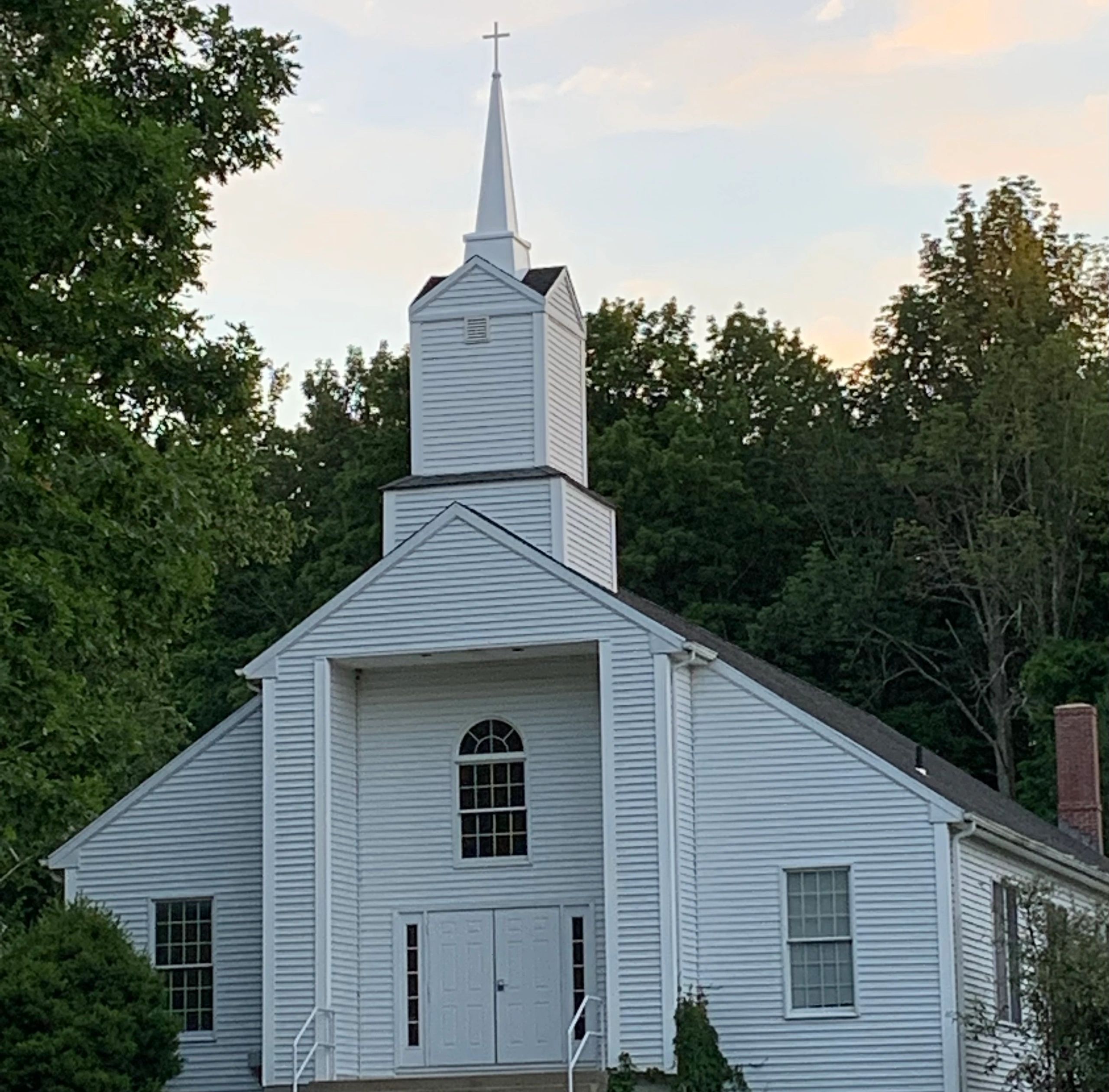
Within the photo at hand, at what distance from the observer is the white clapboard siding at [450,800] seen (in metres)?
29.8

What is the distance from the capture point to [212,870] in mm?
31203

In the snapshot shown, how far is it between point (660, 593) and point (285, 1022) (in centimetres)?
2895

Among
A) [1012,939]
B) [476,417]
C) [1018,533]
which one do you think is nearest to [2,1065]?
[476,417]

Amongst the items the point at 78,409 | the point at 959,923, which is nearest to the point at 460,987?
the point at 959,923

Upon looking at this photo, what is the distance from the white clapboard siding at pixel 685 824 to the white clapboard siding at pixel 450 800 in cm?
111

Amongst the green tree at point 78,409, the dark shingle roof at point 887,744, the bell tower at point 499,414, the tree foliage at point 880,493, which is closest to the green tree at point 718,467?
the tree foliage at point 880,493

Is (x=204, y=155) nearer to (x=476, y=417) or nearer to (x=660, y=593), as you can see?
(x=476, y=417)

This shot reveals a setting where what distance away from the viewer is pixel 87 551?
1983 cm

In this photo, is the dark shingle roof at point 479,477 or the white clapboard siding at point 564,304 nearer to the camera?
the dark shingle roof at point 479,477

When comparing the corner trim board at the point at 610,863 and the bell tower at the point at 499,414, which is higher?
the bell tower at the point at 499,414

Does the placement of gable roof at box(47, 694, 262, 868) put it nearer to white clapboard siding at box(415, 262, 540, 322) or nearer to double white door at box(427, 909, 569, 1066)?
double white door at box(427, 909, 569, 1066)

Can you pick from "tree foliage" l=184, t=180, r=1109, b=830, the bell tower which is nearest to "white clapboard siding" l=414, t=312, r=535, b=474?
the bell tower

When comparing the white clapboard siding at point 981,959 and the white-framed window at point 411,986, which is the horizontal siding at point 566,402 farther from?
the white clapboard siding at point 981,959

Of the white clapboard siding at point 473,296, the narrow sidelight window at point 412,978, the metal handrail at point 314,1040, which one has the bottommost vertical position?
the metal handrail at point 314,1040
